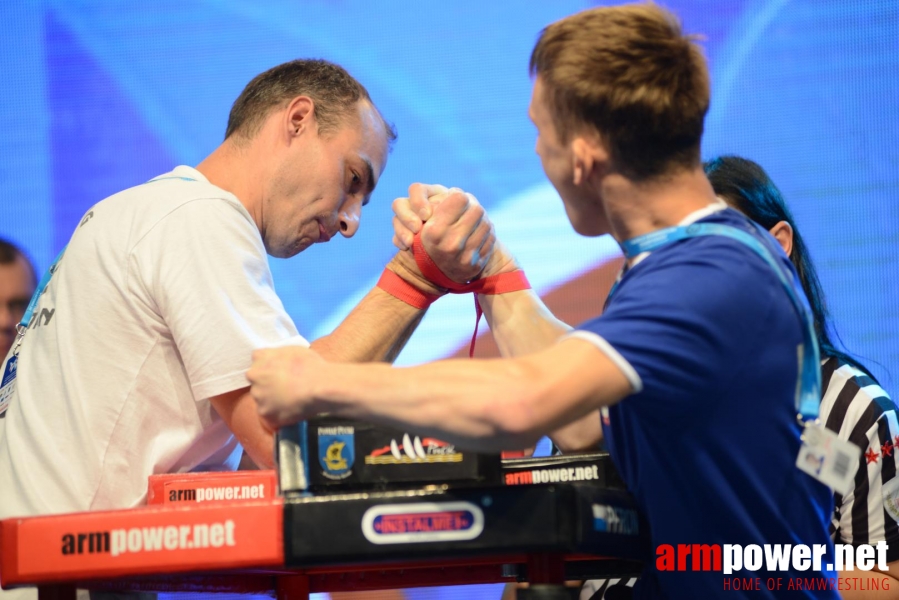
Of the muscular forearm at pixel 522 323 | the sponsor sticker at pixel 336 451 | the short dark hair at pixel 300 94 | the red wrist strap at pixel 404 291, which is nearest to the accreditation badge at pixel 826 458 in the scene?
the sponsor sticker at pixel 336 451

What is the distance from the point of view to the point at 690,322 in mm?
1091

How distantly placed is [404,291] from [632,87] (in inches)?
32.6

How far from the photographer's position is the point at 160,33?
3.10 meters

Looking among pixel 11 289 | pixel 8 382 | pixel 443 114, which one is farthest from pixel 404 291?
pixel 11 289

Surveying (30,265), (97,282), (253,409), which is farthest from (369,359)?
(30,265)

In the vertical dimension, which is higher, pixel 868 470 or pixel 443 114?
pixel 443 114

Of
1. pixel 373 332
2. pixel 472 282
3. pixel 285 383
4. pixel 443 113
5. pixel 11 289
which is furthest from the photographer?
pixel 443 113

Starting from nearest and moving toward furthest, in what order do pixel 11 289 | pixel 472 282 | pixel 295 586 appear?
pixel 295 586
pixel 472 282
pixel 11 289

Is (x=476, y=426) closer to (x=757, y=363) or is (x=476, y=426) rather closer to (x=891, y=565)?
(x=757, y=363)

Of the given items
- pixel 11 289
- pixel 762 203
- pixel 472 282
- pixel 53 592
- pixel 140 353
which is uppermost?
pixel 11 289

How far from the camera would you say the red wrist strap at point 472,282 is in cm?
192

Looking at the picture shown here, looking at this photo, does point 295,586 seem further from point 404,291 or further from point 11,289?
point 11,289

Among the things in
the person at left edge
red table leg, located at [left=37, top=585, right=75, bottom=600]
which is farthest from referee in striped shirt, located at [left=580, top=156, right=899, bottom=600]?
the person at left edge

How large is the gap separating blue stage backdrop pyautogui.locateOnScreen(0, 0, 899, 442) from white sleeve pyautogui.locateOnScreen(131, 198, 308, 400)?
1305mm
